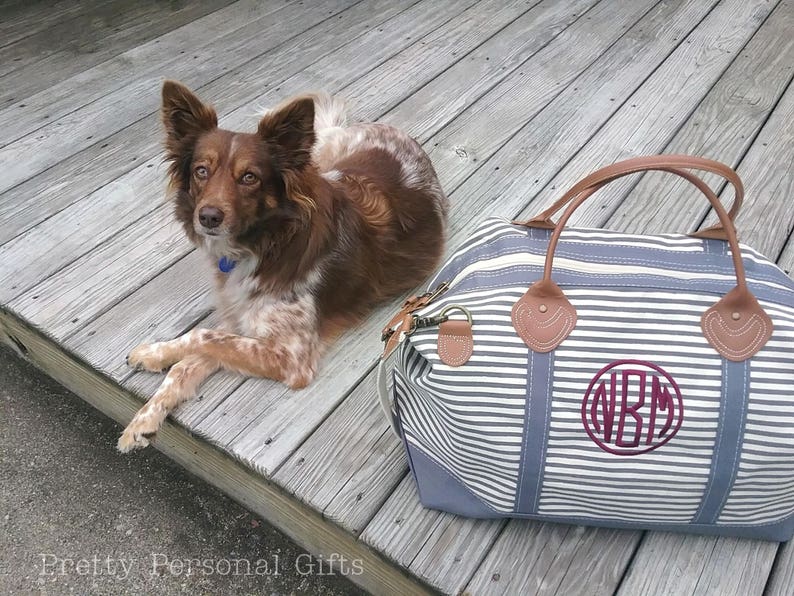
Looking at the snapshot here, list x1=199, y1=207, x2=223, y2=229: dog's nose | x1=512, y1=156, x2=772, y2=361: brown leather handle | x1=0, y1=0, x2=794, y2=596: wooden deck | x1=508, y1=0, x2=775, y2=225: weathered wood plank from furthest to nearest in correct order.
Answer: x1=508, y1=0, x2=775, y2=225: weathered wood plank
x1=199, y1=207, x2=223, y2=229: dog's nose
x1=0, y1=0, x2=794, y2=596: wooden deck
x1=512, y1=156, x2=772, y2=361: brown leather handle

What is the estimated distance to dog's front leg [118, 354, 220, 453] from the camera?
202 centimetres

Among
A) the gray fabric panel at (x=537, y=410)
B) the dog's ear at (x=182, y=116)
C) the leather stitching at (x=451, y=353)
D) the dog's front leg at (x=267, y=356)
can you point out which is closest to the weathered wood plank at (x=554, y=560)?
the gray fabric panel at (x=537, y=410)

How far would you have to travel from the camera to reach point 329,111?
3.10m

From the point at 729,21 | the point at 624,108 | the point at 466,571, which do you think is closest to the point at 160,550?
the point at 466,571

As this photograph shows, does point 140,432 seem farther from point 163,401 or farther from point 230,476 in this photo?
point 230,476

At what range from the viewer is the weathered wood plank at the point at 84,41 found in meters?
3.51

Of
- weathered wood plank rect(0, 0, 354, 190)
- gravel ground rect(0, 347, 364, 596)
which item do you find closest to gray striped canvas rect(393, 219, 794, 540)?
gravel ground rect(0, 347, 364, 596)

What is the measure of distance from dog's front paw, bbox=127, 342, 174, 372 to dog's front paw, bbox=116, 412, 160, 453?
16 cm

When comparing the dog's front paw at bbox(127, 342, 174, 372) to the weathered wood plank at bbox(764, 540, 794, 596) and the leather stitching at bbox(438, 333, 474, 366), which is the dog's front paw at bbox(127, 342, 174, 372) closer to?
the leather stitching at bbox(438, 333, 474, 366)

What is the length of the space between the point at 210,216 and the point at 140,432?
0.66 m

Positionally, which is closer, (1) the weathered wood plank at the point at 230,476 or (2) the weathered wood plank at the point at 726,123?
(1) the weathered wood plank at the point at 230,476

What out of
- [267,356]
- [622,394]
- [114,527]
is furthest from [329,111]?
[622,394]

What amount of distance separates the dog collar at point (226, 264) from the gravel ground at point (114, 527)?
698 millimetres

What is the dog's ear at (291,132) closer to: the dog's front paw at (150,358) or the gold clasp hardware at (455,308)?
the dog's front paw at (150,358)
